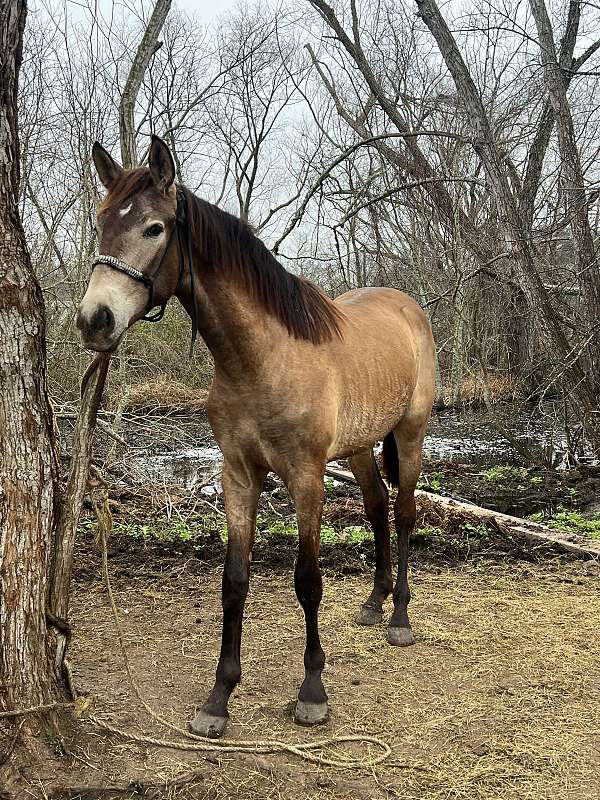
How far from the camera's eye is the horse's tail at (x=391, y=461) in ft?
15.3

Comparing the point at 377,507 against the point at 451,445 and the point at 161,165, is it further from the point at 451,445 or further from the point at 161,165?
the point at 451,445

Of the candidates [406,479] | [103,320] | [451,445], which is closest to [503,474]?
[451,445]

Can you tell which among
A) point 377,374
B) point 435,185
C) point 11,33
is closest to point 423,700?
point 377,374

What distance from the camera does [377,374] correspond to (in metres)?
3.79

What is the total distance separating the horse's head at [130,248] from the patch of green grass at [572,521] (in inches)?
180

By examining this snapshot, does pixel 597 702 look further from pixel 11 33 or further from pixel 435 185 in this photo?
pixel 435 185

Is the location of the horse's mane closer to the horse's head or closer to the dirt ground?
the horse's head

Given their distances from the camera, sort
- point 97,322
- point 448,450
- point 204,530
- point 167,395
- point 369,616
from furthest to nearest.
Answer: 1. point 167,395
2. point 448,450
3. point 204,530
4. point 369,616
5. point 97,322

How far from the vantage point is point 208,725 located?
2.86 metres

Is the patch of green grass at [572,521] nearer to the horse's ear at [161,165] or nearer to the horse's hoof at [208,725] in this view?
the horse's hoof at [208,725]

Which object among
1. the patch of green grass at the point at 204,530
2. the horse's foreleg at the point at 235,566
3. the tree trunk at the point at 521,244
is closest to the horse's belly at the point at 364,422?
the horse's foreleg at the point at 235,566

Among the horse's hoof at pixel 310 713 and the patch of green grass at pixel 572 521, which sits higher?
the patch of green grass at pixel 572 521

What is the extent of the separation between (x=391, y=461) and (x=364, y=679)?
1.62 metres

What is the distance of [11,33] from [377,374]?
2.28 m
